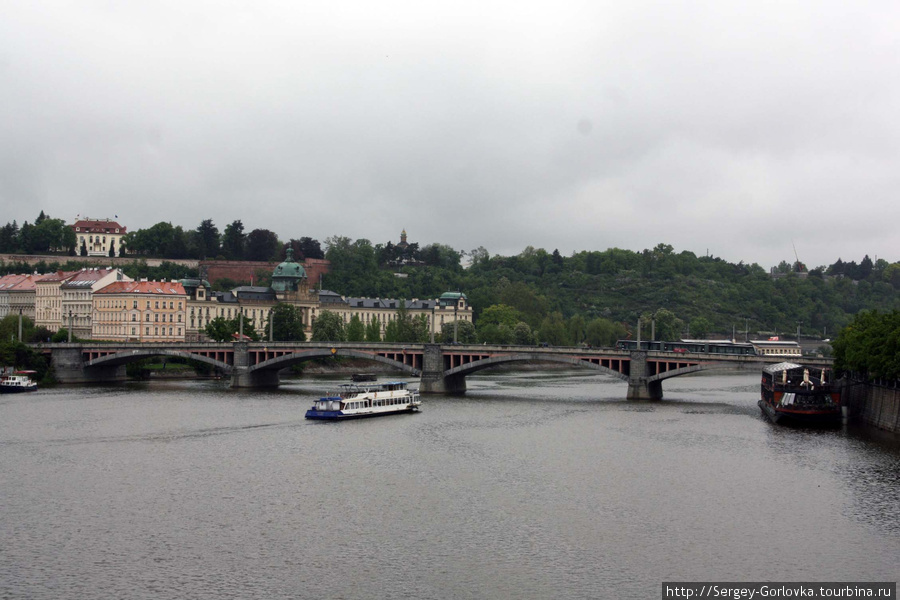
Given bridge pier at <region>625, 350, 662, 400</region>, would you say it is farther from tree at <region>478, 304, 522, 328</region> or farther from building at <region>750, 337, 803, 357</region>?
building at <region>750, 337, 803, 357</region>

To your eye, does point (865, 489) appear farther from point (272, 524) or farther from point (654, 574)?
point (272, 524)

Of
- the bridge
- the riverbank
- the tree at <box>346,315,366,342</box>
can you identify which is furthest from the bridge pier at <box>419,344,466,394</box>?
the tree at <box>346,315,366,342</box>

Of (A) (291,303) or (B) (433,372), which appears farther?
(A) (291,303)

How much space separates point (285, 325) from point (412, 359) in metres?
43.5

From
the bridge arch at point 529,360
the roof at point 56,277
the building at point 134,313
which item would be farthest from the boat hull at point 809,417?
the roof at point 56,277

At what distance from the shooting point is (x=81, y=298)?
484 feet

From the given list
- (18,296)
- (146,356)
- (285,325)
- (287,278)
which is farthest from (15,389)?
(287,278)

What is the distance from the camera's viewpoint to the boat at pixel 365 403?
3051 inches

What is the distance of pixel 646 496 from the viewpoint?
156ft

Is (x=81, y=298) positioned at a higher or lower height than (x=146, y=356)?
higher

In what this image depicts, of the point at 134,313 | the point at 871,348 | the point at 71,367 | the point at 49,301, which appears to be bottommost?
the point at 71,367

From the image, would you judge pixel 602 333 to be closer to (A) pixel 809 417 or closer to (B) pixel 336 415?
(A) pixel 809 417

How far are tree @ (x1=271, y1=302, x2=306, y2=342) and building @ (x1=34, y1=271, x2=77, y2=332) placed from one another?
31.5 m

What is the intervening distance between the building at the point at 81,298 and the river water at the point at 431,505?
70708 mm
